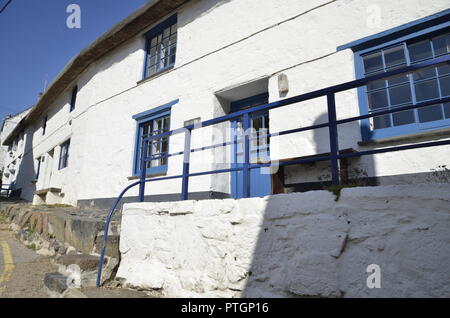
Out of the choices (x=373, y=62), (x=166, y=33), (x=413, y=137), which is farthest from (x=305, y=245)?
(x=166, y=33)

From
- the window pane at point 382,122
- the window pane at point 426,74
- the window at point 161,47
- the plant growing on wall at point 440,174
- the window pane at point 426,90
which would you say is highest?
the window at point 161,47

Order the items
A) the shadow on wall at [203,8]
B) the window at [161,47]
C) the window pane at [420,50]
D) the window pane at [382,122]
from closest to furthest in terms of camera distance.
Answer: the window pane at [420,50], the window pane at [382,122], the shadow on wall at [203,8], the window at [161,47]

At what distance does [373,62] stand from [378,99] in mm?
616

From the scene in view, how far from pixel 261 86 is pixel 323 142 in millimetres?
1881

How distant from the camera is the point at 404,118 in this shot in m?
4.05

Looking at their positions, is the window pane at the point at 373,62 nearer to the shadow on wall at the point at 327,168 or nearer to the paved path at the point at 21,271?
the shadow on wall at the point at 327,168

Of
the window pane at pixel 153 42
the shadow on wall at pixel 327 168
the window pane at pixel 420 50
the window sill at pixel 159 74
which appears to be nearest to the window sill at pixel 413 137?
the shadow on wall at pixel 327 168

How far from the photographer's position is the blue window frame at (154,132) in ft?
23.1

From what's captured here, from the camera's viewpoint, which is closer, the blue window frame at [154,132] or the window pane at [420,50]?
the window pane at [420,50]

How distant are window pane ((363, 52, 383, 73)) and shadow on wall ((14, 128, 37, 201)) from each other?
15502 millimetres

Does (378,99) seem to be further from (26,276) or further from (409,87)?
(26,276)

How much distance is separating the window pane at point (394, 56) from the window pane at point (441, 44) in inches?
15.3

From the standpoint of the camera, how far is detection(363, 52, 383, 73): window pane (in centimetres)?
440
